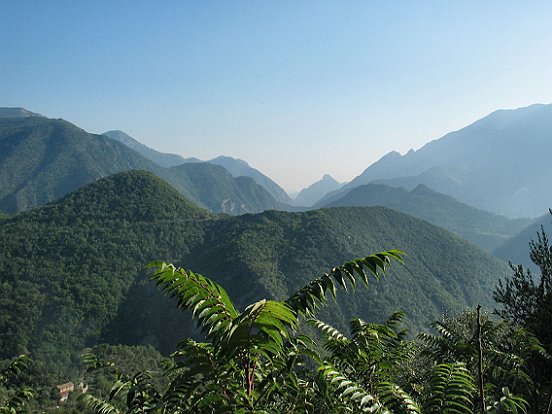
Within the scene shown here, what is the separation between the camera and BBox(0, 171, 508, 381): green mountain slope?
363 ft

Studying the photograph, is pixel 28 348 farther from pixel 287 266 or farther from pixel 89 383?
pixel 287 266

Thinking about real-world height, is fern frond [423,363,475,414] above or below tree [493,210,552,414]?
above

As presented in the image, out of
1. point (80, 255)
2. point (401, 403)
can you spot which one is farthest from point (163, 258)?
point (401, 403)

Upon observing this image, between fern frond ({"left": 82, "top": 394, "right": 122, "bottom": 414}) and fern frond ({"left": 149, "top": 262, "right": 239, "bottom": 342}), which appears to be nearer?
fern frond ({"left": 149, "top": 262, "right": 239, "bottom": 342})

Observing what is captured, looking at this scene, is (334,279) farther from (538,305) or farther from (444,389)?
(538,305)

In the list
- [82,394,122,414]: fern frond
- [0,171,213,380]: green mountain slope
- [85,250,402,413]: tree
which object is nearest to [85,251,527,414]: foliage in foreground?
[85,250,402,413]: tree

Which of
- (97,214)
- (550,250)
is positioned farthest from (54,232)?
(550,250)

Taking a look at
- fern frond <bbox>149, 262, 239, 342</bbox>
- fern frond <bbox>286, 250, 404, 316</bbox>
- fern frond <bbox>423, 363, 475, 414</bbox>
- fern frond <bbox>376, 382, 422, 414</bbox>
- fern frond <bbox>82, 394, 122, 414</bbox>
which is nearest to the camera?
fern frond <bbox>149, 262, 239, 342</bbox>

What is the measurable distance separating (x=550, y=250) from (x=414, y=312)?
115795 mm

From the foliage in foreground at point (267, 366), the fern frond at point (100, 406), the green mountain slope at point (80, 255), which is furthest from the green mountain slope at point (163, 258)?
the foliage in foreground at point (267, 366)

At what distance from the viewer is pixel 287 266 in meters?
131

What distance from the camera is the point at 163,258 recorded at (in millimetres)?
138875

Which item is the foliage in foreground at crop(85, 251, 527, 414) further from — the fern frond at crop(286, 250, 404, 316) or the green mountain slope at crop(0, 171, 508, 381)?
the green mountain slope at crop(0, 171, 508, 381)

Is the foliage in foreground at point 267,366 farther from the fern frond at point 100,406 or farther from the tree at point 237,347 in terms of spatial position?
the fern frond at point 100,406
